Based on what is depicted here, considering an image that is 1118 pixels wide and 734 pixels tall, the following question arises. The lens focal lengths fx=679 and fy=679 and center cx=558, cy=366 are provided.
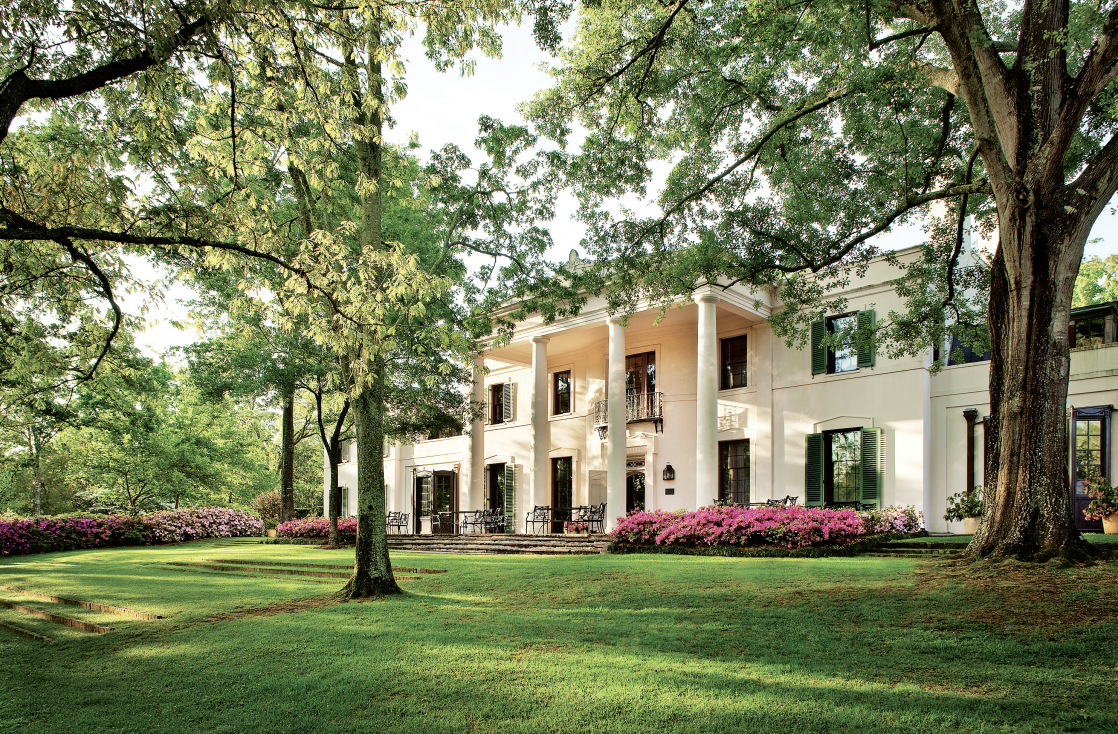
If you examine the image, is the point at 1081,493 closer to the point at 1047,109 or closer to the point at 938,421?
the point at 938,421

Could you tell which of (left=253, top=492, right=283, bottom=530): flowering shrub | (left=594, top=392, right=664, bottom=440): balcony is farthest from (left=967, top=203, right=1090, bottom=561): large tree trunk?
(left=253, top=492, right=283, bottom=530): flowering shrub

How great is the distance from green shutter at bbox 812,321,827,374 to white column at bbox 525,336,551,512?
25.0ft

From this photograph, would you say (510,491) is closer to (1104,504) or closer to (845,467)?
(845,467)

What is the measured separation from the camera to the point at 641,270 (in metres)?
11.7

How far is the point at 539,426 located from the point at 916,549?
35.9 ft

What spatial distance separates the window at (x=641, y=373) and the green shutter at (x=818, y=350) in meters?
4.93

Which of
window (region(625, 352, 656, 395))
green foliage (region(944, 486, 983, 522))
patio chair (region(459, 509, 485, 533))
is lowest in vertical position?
patio chair (region(459, 509, 485, 533))

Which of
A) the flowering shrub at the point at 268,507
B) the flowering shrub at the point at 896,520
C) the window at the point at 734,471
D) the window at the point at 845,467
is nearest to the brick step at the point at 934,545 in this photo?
the flowering shrub at the point at 896,520

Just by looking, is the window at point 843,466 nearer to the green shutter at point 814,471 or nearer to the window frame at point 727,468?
the green shutter at point 814,471

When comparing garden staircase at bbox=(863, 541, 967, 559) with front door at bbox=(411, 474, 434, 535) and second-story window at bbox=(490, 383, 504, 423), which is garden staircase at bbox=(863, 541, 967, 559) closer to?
second-story window at bbox=(490, 383, 504, 423)

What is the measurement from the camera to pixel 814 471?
17016 millimetres

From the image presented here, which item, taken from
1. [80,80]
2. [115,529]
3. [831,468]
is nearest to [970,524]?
[831,468]

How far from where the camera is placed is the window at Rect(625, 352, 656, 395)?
68.6 feet

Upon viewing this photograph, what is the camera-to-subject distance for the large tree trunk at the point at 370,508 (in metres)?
8.16
